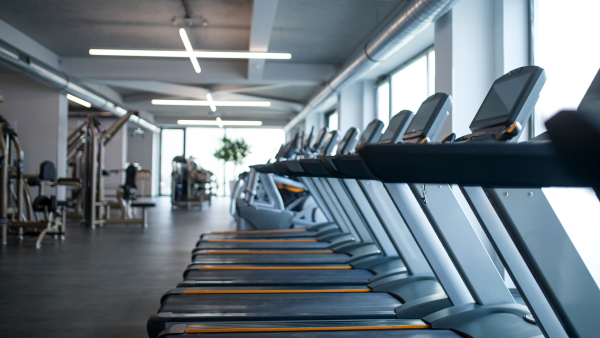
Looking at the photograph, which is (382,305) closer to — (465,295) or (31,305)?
(465,295)

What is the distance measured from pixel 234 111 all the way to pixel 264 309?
1210 cm

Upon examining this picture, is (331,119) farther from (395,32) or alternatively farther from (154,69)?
(395,32)

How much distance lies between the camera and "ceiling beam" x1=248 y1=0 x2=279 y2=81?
5.08m

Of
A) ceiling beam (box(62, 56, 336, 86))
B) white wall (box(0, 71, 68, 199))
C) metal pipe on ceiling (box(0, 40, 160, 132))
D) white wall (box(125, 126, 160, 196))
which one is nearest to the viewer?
metal pipe on ceiling (box(0, 40, 160, 132))

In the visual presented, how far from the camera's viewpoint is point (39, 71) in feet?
22.7

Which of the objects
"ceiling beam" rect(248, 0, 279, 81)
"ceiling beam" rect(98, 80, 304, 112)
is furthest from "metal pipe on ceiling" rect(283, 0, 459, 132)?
"ceiling beam" rect(98, 80, 304, 112)

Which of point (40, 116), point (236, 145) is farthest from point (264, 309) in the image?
point (236, 145)

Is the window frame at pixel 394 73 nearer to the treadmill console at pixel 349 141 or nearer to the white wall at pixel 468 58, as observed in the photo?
the white wall at pixel 468 58

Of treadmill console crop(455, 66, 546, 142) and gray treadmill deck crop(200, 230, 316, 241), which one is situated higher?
treadmill console crop(455, 66, 546, 142)

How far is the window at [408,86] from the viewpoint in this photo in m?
6.55

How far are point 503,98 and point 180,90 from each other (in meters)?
10.00

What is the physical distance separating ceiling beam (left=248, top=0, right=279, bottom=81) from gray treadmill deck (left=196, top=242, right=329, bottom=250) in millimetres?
2600

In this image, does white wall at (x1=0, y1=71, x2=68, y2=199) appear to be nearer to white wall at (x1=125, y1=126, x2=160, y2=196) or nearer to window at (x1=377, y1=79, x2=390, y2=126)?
window at (x1=377, y1=79, x2=390, y2=126)

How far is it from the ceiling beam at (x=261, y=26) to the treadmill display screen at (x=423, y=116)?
330 centimetres
